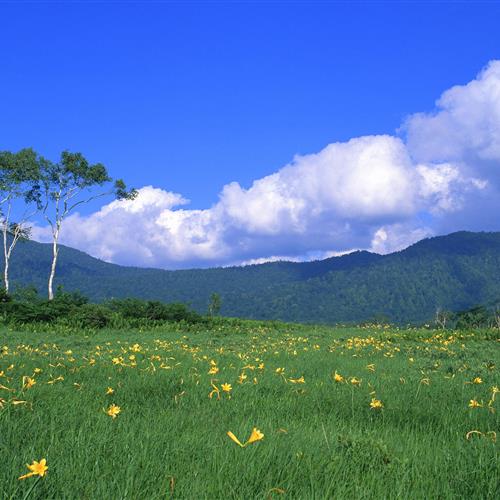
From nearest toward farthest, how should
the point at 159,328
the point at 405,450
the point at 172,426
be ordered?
the point at 405,450 < the point at 172,426 < the point at 159,328

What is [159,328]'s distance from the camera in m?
21.5

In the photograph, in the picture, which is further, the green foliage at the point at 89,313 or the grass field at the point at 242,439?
the green foliage at the point at 89,313

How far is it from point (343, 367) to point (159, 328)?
47.8 ft

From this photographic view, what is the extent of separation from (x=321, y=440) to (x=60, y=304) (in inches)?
837

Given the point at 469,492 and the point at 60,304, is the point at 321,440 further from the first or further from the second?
the point at 60,304

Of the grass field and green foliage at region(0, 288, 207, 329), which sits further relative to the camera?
green foliage at region(0, 288, 207, 329)

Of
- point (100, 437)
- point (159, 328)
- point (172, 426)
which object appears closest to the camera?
point (100, 437)

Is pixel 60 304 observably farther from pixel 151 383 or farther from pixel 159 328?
pixel 151 383

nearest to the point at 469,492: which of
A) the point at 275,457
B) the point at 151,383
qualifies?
the point at 275,457

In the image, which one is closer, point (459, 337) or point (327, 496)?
point (327, 496)

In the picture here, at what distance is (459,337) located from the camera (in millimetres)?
19188

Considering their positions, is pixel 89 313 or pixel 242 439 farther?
pixel 89 313

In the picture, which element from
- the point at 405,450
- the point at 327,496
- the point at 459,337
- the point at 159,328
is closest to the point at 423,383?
the point at 405,450

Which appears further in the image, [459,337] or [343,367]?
[459,337]
